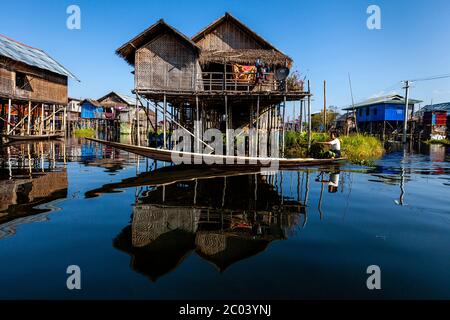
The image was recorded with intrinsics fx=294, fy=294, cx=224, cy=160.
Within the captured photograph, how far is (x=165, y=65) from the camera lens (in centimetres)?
1473

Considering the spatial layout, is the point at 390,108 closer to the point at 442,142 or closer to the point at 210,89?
the point at 442,142

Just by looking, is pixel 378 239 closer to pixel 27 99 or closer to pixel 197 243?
pixel 197 243

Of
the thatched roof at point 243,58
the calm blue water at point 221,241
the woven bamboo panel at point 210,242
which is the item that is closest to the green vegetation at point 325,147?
the thatched roof at point 243,58

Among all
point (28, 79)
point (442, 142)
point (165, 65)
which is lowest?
point (442, 142)

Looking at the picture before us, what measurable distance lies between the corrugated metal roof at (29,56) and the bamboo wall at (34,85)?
1.88 ft

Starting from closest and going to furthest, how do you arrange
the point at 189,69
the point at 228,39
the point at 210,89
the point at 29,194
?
the point at 29,194 < the point at 210,89 < the point at 189,69 < the point at 228,39

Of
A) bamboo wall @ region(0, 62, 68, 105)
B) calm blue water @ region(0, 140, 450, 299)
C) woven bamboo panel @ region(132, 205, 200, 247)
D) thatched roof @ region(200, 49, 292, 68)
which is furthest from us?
bamboo wall @ region(0, 62, 68, 105)

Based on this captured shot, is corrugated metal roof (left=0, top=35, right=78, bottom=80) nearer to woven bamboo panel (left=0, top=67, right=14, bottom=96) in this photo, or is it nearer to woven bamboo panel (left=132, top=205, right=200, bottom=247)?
woven bamboo panel (left=0, top=67, right=14, bottom=96)

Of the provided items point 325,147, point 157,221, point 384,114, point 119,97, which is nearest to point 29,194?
point 157,221

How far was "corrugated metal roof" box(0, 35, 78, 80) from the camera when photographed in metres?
21.0

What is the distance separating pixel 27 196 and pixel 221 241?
5263 millimetres

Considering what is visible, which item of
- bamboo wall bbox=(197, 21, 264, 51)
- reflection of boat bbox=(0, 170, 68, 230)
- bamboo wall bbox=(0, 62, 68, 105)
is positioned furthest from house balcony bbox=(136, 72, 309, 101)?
bamboo wall bbox=(0, 62, 68, 105)

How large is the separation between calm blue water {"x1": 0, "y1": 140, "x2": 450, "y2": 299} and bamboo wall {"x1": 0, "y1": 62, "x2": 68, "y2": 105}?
1682 cm

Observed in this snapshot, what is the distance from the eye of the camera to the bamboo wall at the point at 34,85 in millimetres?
21062
